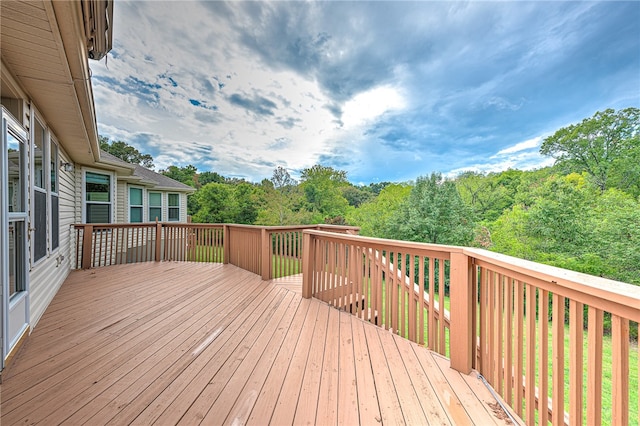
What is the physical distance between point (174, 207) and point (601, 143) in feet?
87.6

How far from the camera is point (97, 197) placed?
6.88m

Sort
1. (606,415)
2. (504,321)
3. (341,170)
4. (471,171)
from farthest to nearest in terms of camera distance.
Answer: (341,170)
(471,171)
(606,415)
(504,321)

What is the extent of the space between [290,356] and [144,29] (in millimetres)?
9191

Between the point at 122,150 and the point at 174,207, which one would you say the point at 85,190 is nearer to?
the point at 174,207

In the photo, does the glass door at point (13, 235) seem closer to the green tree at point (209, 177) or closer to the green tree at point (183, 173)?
the green tree at point (183, 173)

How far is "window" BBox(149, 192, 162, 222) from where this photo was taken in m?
9.96

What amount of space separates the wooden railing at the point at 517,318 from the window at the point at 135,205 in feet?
29.8

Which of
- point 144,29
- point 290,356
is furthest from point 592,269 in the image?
point 144,29

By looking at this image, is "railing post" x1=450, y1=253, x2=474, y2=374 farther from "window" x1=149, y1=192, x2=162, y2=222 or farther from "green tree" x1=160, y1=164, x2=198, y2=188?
"green tree" x1=160, y1=164, x2=198, y2=188

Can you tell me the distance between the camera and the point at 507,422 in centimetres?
142

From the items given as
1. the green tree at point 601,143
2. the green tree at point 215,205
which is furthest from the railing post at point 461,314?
the green tree at point 601,143

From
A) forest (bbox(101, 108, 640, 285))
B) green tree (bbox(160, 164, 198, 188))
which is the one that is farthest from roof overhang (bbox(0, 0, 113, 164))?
green tree (bbox(160, 164, 198, 188))

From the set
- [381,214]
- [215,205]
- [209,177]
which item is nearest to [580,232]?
[381,214]

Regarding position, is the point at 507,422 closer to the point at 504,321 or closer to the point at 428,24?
the point at 504,321
